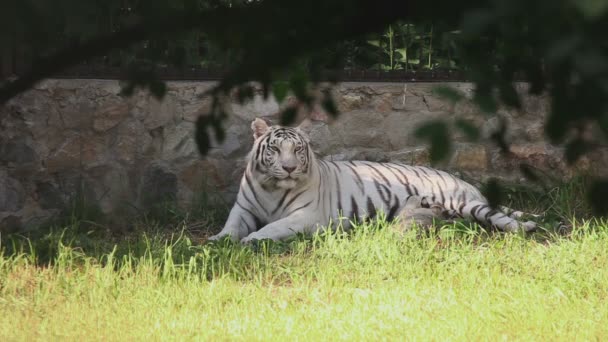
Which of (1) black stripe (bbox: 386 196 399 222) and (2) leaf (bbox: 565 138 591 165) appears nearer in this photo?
(2) leaf (bbox: 565 138 591 165)

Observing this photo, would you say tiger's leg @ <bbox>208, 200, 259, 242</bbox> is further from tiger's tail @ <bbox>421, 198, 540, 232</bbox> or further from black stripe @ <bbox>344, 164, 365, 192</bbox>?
tiger's tail @ <bbox>421, 198, 540, 232</bbox>

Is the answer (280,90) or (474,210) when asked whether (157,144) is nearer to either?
(474,210)

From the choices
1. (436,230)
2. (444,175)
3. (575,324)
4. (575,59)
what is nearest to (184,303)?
(575,324)

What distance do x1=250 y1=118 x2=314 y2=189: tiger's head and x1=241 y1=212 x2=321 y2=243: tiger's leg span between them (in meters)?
0.24

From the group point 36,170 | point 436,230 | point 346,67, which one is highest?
point 346,67

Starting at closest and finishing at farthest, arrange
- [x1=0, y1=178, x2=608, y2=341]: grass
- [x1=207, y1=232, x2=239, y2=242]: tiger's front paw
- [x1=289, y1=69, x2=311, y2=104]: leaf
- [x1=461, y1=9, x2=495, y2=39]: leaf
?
1. [x1=461, y1=9, x2=495, y2=39]: leaf
2. [x1=289, y1=69, x2=311, y2=104]: leaf
3. [x1=0, y1=178, x2=608, y2=341]: grass
4. [x1=207, y1=232, x2=239, y2=242]: tiger's front paw

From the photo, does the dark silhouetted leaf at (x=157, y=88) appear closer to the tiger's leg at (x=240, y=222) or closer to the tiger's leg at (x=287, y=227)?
the tiger's leg at (x=287, y=227)

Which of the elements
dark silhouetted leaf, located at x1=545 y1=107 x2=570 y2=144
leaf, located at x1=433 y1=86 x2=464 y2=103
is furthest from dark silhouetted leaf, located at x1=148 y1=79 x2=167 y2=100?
dark silhouetted leaf, located at x1=545 y1=107 x2=570 y2=144

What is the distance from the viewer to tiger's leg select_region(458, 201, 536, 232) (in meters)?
6.42

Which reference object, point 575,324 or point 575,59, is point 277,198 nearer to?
point 575,324

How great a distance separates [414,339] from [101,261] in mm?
2345

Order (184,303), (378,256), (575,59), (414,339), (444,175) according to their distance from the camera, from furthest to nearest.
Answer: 1. (444,175)
2. (378,256)
3. (184,303)
4. (414,339)
5. (575,59)

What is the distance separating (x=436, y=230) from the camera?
258 inches

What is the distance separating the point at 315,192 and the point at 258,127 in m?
0.66
